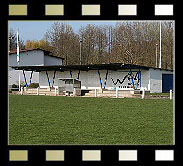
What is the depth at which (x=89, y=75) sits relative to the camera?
37188 millimetres

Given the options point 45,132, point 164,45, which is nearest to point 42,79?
point 164,45

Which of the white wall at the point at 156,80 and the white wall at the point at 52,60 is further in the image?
the white wall at the point at 52,60

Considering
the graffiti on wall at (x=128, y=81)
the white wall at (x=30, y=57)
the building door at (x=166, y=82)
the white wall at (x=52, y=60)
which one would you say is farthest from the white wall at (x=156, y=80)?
the white wall at (x=30, y=57)

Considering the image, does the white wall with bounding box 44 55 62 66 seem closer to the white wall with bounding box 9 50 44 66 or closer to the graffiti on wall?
the white wall with bounding box 9 50 44 66

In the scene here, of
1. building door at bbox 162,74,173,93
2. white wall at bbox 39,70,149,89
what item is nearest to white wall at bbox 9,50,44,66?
white wall at bbox 39,70,149,89

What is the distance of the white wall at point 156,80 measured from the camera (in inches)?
1320

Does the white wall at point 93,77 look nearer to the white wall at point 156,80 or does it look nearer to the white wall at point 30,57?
the white wall at point 156,80

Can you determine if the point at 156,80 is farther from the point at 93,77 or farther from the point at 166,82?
the point at 93,77

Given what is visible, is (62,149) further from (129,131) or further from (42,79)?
(42,79)
